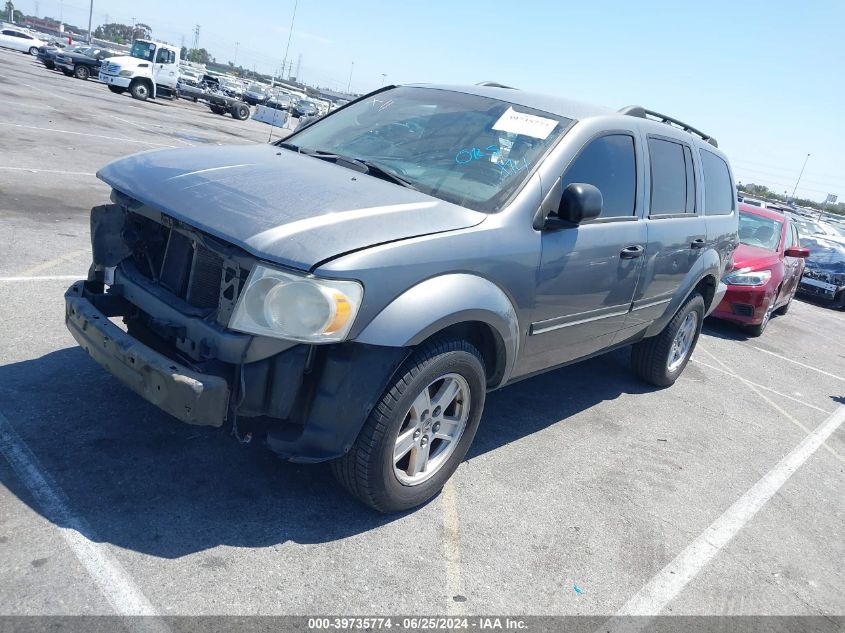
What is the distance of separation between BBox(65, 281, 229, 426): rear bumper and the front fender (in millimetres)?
624

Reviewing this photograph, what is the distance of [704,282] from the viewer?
600 centimetres

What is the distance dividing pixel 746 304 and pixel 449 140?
21.1 ft

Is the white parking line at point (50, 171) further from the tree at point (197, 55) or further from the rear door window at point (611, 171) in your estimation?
the tree at point (197, 55)

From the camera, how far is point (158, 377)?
2727 mm

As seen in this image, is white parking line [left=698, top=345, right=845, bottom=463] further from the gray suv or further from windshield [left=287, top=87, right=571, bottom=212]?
windshield [left=287, top=87, right=571, bottom=212]

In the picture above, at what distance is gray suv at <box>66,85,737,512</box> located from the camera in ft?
9.12

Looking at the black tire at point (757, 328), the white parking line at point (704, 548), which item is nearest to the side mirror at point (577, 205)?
the white parking line at point (704, 548)

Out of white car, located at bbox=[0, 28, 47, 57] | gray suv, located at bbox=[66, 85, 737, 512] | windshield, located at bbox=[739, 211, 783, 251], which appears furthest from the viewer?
white car, located at bbox=[0, 28, 47, 57]

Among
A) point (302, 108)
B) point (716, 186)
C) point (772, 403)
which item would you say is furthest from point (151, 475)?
point (302, 108)

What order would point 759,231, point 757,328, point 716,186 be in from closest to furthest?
point 716,186, point 757,328, point 759,231

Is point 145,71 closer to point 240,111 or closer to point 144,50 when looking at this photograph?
point 144,50

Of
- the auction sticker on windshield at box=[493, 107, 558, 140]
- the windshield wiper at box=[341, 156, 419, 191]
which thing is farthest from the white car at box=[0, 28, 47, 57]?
the auction sticker on windshield at box=[493, 107, 558, 140]

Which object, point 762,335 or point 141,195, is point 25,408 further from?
point 762,335

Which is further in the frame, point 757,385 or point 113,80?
point 113,80
